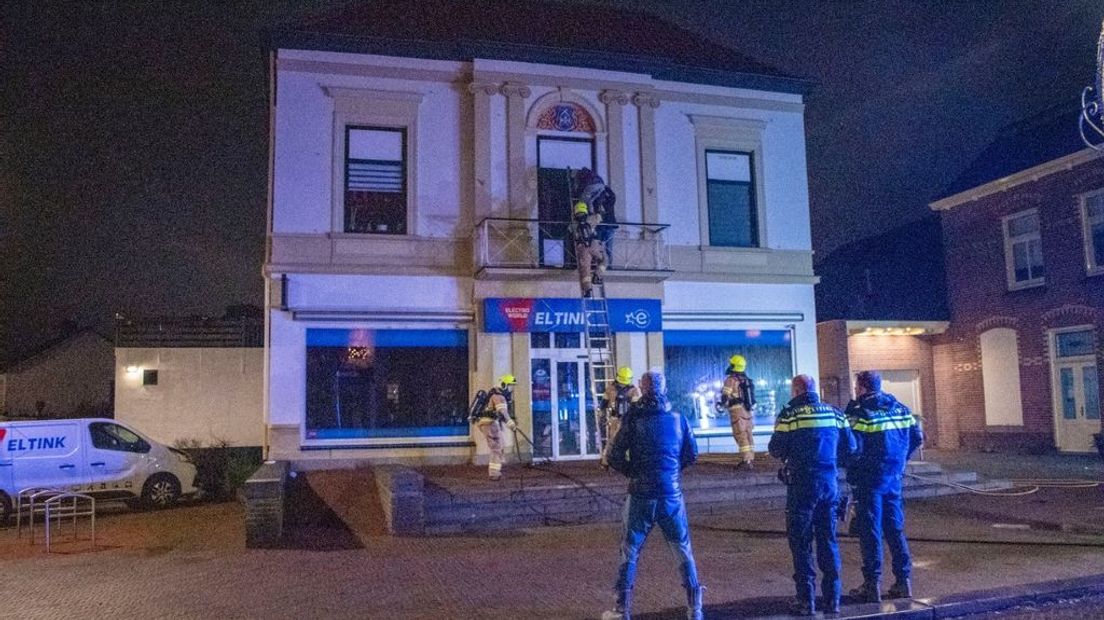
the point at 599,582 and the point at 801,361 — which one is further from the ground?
the point at 801,361

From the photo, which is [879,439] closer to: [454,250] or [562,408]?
[562,408]

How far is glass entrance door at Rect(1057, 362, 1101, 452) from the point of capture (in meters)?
19.2

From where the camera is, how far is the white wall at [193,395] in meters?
20.4

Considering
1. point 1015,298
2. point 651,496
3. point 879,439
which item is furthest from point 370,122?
point 1015,298

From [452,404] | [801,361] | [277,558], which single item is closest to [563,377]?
[452,404]

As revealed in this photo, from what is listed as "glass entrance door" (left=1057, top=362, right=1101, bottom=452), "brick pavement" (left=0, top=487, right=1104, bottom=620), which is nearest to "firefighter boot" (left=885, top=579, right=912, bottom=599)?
"brick pavement" (left=0, top=487, right=1104, bottom=620)

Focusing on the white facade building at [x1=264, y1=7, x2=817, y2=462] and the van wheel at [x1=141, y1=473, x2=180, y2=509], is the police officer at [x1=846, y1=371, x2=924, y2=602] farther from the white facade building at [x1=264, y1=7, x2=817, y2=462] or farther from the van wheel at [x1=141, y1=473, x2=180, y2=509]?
the van wheel at [x1=141, y1=473, x2=180, y2=509]

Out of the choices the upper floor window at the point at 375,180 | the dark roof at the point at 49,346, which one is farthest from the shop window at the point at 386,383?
the dark roof at the point at 49,346

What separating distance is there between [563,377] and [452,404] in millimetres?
2124

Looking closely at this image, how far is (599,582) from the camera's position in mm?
8188

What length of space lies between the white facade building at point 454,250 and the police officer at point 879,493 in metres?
8.66

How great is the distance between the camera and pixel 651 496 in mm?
6477

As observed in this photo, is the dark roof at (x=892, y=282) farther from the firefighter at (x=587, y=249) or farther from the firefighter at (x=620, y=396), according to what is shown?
the firefighter at (x=620, y=396)

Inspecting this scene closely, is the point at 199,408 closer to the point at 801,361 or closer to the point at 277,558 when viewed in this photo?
the point at 277,558
